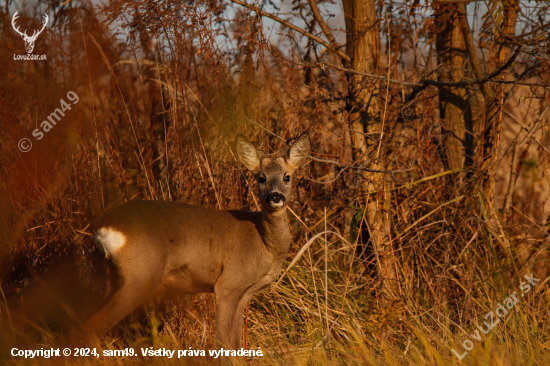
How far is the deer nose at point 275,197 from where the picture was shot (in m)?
3.42

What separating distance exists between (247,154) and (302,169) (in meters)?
1.03

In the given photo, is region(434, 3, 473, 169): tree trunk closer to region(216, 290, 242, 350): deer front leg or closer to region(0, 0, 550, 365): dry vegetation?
region(0, 0, 550, 365): dry vegetation

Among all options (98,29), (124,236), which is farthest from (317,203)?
(98,29)

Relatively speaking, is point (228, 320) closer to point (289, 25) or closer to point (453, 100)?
point (289, 25)

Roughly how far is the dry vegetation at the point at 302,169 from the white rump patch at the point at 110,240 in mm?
906

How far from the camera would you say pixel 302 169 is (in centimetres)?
479

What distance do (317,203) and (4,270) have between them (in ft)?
9.89

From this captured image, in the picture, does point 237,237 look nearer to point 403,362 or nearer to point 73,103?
point 403,362

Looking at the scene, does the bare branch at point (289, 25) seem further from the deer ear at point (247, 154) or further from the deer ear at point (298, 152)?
the deer ear at point (247, 154)

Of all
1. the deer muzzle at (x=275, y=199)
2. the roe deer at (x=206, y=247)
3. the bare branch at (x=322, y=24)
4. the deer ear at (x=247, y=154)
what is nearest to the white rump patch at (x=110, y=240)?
the roe deer at (x=206, y=247)

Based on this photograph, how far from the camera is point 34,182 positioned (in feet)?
13.8

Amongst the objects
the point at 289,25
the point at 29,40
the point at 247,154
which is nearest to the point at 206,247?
the point at 247,154

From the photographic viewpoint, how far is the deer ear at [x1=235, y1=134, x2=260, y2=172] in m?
3.81

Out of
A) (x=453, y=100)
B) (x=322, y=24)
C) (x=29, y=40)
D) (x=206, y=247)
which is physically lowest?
(x=206, y=247)
